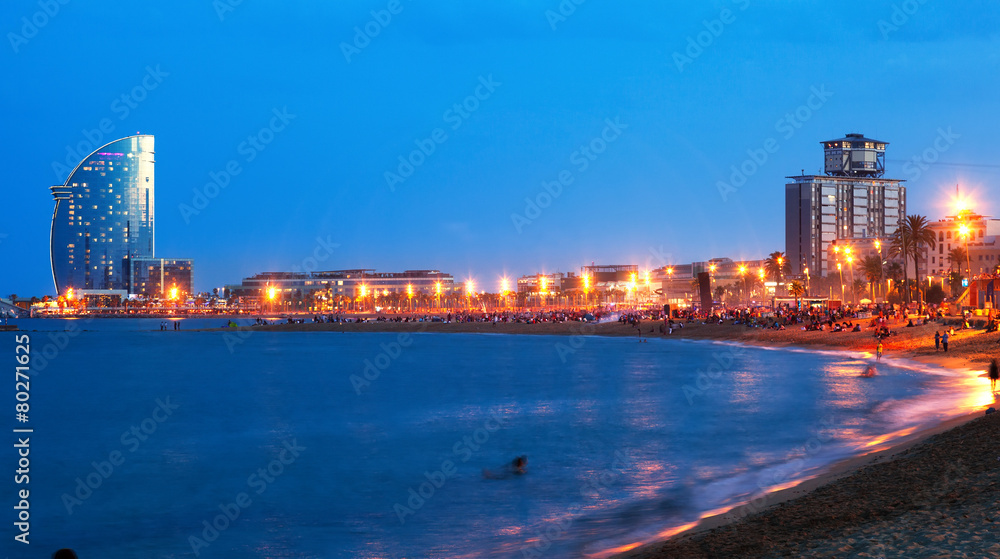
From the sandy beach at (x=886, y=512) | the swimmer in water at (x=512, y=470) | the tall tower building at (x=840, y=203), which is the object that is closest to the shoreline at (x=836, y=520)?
the sandy beach at (x=886, y=512)

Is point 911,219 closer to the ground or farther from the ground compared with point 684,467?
farther from the ground

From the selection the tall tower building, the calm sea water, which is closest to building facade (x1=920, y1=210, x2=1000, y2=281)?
the tall tower building

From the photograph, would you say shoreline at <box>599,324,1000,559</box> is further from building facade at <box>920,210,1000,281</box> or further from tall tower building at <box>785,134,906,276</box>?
tall tower building at <box>785,134,906,276</box>

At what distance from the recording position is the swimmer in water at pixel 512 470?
60.5 feet

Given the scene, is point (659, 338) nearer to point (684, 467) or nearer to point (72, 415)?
point (72, 415)

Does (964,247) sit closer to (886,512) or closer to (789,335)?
(789,335)

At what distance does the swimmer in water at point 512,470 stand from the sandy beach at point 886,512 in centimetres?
638

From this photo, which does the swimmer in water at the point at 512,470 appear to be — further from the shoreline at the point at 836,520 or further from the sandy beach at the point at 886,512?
the sandy beach at the point at 886,512

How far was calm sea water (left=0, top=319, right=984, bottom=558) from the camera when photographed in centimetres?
1412

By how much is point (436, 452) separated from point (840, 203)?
168 metres

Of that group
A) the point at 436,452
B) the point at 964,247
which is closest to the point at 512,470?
the point at 436,452

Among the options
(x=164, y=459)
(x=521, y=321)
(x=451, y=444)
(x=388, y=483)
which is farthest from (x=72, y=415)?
(x=521, y=321)

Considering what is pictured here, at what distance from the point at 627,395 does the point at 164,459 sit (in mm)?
18892

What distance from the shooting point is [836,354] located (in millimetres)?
46812
